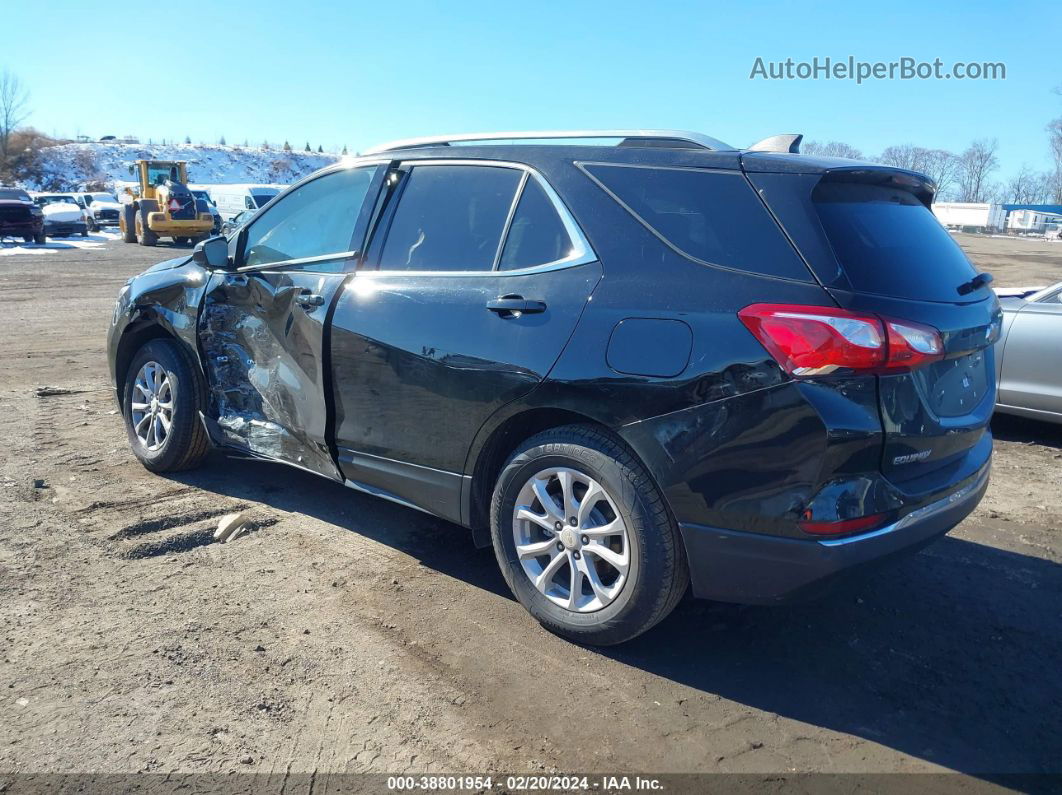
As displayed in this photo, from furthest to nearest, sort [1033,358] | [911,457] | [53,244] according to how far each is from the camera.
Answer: [53,244], [1033,358], [911,457]

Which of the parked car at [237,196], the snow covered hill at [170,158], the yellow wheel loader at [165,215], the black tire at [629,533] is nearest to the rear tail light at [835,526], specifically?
the black tire at [629,533]

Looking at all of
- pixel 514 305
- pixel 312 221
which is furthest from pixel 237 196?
pixel 514 305

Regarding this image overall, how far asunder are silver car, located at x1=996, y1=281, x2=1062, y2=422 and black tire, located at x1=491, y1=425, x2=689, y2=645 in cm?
424

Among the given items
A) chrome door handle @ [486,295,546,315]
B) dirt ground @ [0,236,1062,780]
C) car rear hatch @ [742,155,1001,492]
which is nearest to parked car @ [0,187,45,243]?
dirt ground @ [0,236,1062,780]

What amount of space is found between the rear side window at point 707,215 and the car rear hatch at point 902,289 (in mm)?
64

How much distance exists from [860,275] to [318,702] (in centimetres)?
234

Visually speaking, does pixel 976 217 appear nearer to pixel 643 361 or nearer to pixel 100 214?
pixel 100 214

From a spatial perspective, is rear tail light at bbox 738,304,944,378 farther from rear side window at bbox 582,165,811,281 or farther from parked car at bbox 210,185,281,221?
parked car at bbox 210,185,281,221

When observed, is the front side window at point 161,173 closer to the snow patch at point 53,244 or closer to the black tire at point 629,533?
the snow patch at point 53,244

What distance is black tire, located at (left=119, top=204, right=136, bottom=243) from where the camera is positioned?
30672mm

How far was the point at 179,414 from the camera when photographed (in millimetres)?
4996

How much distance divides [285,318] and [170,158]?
86.2m

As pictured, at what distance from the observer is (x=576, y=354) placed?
10.5 ft

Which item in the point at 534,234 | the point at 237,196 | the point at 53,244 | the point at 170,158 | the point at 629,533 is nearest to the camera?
the point at 629,533
